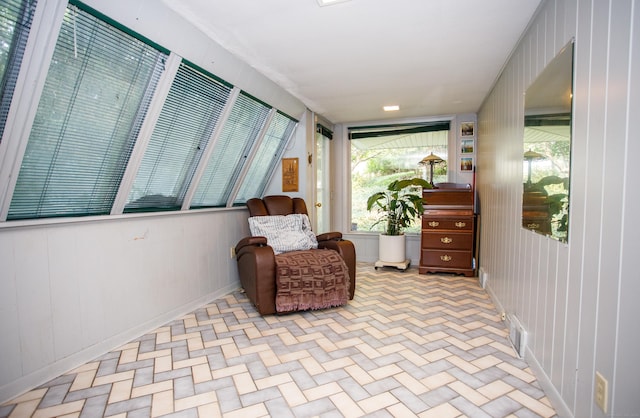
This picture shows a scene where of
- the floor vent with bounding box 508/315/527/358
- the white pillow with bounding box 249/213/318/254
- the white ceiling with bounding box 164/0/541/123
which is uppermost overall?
the white ceiling with bounding box 164/0/541/123

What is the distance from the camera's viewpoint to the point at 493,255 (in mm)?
3209

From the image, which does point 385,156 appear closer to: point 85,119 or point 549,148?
point 549,148

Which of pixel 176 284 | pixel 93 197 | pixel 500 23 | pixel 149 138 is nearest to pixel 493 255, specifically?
pixel 500 23

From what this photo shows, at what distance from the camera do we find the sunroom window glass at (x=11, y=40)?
54.9 inches

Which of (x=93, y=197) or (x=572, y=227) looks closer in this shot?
(x=572, y=227)

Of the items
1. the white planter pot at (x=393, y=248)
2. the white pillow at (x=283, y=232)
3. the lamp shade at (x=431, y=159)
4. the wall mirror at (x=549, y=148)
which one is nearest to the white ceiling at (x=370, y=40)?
the wall mirror at (x=549, y=148)

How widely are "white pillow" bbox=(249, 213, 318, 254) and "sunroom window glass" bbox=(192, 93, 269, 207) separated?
474 mm

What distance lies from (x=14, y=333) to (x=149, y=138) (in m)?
1.35

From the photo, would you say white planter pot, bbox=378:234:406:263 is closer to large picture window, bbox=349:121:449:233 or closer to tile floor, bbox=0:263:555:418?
large picture window, bbox=349:121:449:233

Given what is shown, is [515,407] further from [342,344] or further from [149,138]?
[149,138]

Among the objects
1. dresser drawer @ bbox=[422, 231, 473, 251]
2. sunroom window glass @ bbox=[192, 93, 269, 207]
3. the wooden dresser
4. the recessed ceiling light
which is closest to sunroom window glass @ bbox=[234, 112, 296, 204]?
sunroom window glass @ bbox=[192, 93, 269, 207]

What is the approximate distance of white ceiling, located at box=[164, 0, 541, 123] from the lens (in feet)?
6.47

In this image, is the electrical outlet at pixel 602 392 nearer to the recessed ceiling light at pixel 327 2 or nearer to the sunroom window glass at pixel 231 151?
the recessed ceiling light at pixel 327 2

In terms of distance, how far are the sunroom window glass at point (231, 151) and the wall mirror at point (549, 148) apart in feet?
7.73
